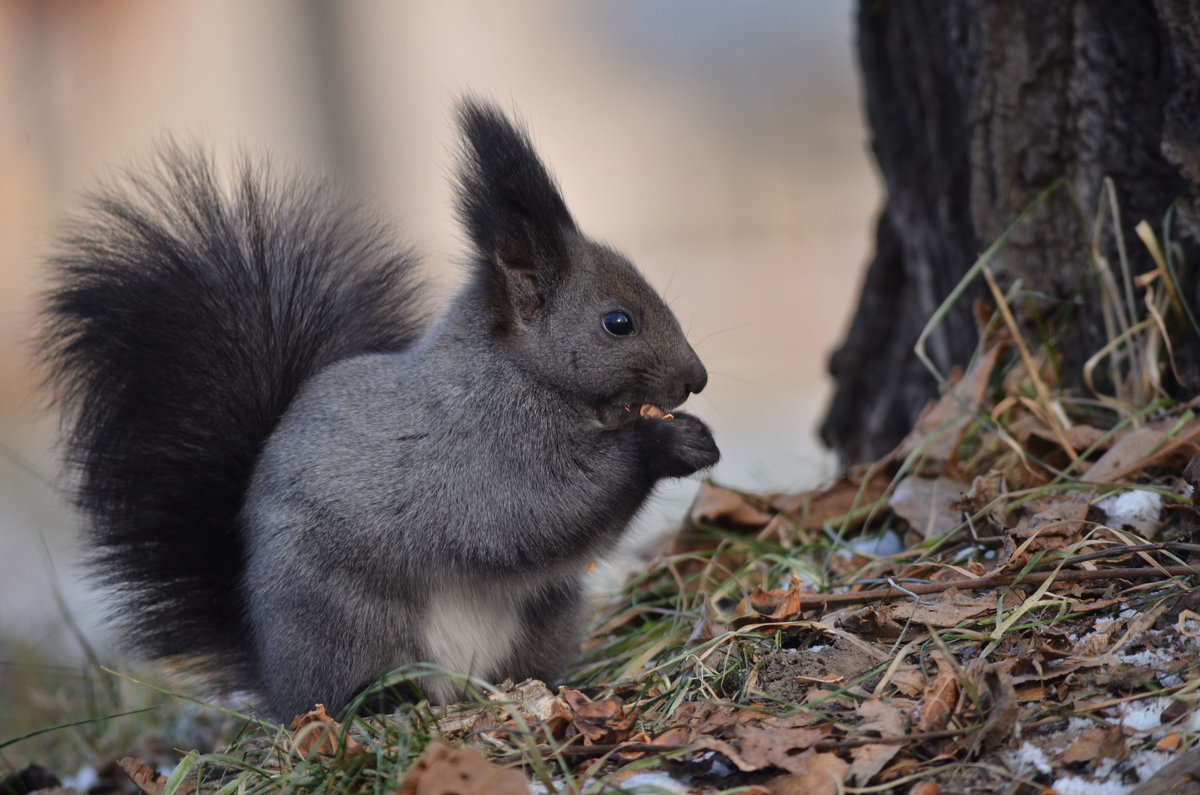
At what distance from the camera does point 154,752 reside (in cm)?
238

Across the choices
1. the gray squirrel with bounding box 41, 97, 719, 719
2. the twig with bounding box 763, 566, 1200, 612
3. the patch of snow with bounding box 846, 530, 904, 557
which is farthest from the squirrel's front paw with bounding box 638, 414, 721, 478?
the patch of snow with bounding box 846, 530, 904, 557

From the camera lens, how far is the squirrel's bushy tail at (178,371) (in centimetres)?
209

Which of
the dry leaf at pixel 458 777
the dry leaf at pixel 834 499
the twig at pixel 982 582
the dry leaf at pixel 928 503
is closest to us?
the dry leaf at pixel 458 777

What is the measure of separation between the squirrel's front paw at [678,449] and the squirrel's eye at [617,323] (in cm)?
17

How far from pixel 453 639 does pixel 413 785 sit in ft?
2.34

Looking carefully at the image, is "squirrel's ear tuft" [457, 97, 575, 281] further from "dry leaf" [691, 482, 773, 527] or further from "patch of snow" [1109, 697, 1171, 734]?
"patch of snow" [1109, 697, 1171, 734]

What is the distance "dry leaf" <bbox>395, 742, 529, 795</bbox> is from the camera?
1267 mm

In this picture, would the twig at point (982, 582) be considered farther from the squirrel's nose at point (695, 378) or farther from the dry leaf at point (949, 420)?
the dry leaf at point (949, 420)

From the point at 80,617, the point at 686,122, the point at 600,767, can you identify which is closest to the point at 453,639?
the point at 600,767

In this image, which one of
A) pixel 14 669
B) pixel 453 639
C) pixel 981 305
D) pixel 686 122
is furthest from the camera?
pixel 686 122

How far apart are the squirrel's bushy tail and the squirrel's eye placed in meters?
0.59

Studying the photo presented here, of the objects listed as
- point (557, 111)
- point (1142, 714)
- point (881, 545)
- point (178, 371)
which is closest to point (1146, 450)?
point (881, 545)

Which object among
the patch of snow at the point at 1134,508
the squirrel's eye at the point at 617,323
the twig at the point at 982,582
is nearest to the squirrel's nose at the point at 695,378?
the squirrel's eye at the point at 617,323

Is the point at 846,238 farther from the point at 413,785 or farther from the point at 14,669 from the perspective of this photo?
the point at 413,785
